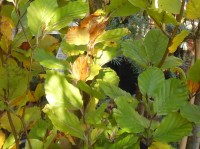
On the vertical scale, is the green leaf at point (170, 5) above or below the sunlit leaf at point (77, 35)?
above

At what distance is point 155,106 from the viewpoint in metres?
0.36

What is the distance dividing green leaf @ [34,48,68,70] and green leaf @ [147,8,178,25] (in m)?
0.11

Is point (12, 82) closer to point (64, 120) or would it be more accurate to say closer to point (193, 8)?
point (64, 120)

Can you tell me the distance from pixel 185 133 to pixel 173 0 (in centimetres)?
15

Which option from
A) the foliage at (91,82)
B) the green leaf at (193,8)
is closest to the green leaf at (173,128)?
the foliage at (91,82)

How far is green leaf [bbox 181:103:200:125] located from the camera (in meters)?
0.35

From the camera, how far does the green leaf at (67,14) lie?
1.17ft

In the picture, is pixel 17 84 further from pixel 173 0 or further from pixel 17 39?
pixel 173 0

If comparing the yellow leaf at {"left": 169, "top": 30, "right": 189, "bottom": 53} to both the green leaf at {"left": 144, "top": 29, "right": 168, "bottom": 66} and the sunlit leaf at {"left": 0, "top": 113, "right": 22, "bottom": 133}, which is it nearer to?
the green leaf at {"left": 144, "top": 29, "right": 168, "bottom": 66}

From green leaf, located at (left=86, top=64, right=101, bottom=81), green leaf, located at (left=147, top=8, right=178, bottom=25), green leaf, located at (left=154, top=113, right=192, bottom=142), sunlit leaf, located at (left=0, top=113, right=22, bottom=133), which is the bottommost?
sunlit leaf, located at (left=0, top=113, right=22, bottom=133)

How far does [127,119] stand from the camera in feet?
1.16

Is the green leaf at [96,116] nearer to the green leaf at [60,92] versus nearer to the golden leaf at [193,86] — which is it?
the green leaf at [60,92]

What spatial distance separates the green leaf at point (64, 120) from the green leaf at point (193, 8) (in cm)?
17

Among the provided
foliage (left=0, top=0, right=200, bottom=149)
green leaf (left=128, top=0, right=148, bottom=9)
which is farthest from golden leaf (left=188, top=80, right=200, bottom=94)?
green leaf (left=128, top=0, right=148, bottom=9)
